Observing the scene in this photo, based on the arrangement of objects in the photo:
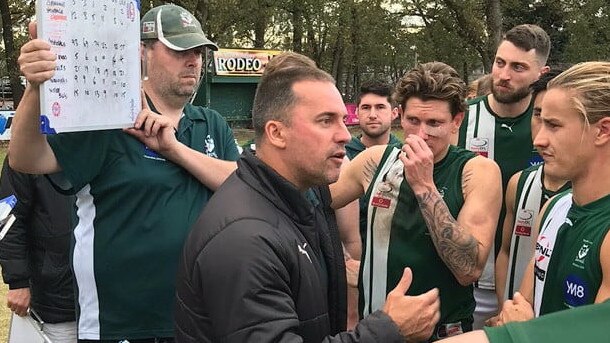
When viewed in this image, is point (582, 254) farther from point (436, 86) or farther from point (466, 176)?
point (436, 86)

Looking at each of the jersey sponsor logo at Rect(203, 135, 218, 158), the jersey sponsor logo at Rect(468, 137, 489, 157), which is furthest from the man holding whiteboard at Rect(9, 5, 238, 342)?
the jersey sponsor logo at Rect(468, 137, 489, 157)

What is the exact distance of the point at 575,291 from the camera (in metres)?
2.29

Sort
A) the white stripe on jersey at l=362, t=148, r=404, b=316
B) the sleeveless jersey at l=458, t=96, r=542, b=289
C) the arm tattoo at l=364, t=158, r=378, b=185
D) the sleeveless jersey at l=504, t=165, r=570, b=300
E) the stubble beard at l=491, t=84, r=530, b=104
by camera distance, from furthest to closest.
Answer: the stubble beard at l=491, t=84, r=530, b=104 → the sleeveless jersey at l=458, t=96, r=542, b=289 → the sleeveless jersey at l=504, t=165, r=570, b=300 → the arm tattoo at l=364, t=158, r=378, b=185 → the white stripe on jersey at l=362, t=148, r=404, b=316

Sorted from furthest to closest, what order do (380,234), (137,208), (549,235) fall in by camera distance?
(380,234) < (137,208) < (549,235)

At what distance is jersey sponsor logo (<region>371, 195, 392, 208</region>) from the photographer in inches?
122

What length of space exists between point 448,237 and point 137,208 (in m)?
1.39

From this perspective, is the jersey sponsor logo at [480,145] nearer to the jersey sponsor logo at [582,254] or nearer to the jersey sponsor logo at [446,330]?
the jersey sponsor logo at [446,330]

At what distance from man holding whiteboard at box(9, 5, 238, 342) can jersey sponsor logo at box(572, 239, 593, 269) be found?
1.53 meters

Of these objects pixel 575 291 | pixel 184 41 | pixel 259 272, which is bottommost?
pixel 575 291

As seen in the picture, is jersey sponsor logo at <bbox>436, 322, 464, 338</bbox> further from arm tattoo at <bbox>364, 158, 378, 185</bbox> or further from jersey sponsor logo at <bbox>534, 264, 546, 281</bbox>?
arm tattoo at <bbox>364, 158, 378, 185</bbox>

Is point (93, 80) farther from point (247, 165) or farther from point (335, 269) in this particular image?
point (335, 269)

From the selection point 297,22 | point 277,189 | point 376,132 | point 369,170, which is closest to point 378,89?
point 376,132

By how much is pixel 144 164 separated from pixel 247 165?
81 centimetres

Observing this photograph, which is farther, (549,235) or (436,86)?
(436,86)
